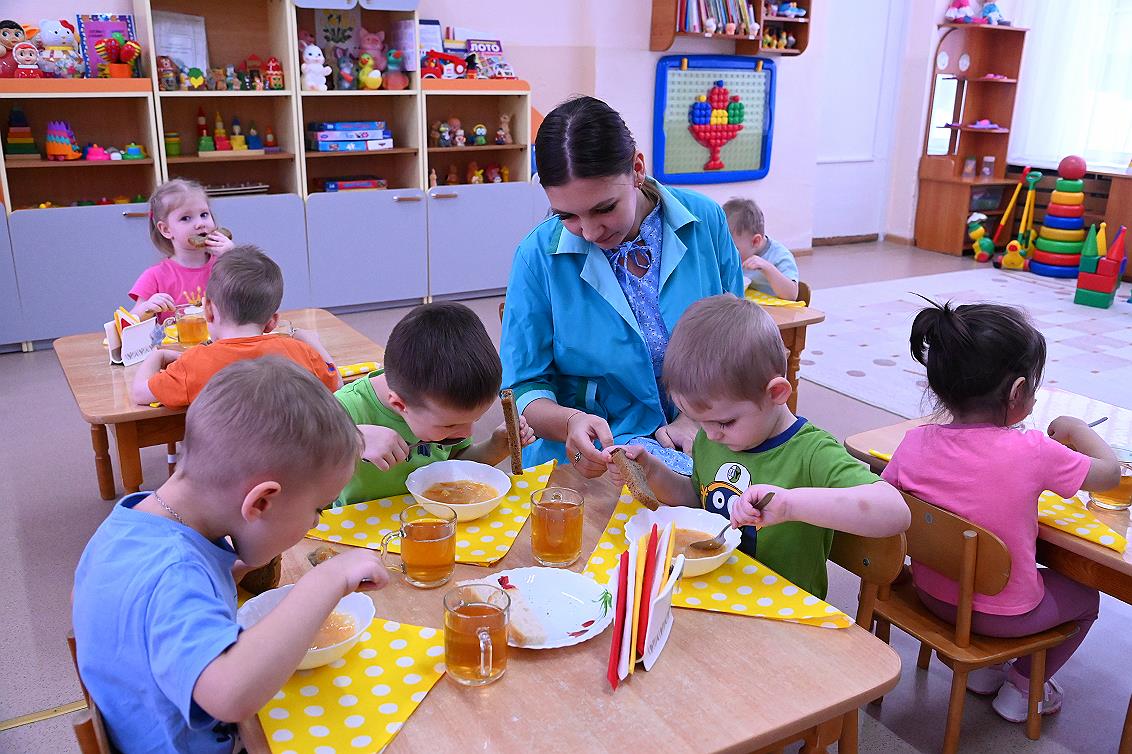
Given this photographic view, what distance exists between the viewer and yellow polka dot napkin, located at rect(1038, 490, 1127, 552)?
157cm

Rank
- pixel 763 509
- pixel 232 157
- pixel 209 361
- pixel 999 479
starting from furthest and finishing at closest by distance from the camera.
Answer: pixel 232 157 → pixel 209 361 → pixel 999 479 → pixel 763 509

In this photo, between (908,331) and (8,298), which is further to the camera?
(908,331)

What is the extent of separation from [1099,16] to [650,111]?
12.0ft

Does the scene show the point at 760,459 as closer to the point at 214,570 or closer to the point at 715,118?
the point at 214,570

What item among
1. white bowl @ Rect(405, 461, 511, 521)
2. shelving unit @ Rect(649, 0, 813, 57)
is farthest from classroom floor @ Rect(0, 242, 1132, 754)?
shelving unit @ Rect(649, 0, 813, 57)

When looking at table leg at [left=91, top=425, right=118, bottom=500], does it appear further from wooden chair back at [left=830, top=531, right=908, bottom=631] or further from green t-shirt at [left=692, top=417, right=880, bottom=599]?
wooden chair back at [left=830, top=531, right=908, bottom=631]

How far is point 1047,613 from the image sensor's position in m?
1.77

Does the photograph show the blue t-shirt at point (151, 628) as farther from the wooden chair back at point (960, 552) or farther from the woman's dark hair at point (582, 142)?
the wooden chair back at point (960, 552)

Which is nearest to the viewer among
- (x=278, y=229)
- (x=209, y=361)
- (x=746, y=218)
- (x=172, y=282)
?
(x=209, y=361)

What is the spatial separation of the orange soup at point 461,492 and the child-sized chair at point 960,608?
31.0 inches

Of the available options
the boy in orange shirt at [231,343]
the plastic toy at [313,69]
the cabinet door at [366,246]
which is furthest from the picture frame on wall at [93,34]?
the boy in orange shirt at [231,343]

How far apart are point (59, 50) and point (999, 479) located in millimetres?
4615

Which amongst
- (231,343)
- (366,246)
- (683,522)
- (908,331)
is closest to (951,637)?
(683,522)

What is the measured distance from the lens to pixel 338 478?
1.09 meters
